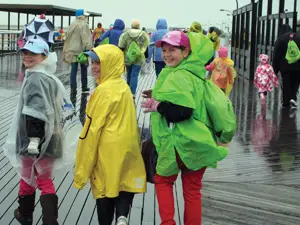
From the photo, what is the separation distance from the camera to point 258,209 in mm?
5453

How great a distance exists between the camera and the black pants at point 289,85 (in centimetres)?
1296

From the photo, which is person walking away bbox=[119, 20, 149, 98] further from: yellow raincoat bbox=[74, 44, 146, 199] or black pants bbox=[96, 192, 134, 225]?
black pants bbox=[96, 192, 134, 225]

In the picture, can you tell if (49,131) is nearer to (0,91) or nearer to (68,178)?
(68,178)

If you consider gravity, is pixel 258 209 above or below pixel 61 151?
below

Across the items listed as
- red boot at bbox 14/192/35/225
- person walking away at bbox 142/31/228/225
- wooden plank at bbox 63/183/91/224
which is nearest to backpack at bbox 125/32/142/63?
wooden plank at bbox 63/183/91/224

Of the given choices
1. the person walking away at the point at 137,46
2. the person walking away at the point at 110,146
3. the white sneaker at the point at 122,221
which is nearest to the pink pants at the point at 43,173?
the person walking away at the point at 110,146

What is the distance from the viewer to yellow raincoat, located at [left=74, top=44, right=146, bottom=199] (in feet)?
14.8

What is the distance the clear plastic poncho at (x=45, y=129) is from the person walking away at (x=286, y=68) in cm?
858

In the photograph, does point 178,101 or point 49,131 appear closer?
point 178,101

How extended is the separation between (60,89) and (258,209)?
197 centimetres

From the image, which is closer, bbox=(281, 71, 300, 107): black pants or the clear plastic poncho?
the clear plastic poncho

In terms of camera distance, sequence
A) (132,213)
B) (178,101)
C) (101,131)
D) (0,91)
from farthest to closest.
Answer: (0,91)
(132,213)
(101,131)
(178,101)

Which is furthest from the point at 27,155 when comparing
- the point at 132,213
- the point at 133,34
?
the point at 133,34

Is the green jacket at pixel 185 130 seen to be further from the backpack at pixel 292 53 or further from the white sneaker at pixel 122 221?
the backpack at pixel 292 53
